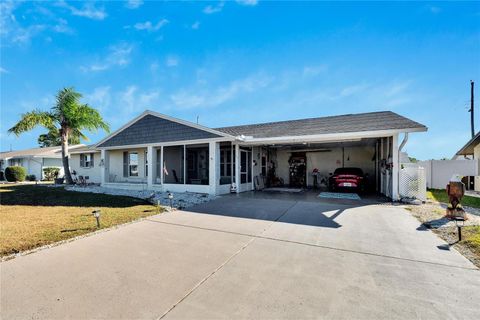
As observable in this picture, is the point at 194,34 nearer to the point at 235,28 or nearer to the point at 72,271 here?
the point at 235,28

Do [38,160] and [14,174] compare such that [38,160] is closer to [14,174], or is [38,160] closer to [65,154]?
[14,174]

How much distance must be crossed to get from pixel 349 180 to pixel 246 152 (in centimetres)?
593

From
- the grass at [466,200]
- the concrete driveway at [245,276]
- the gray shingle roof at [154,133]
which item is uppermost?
the gray shingle roof at [154,133]

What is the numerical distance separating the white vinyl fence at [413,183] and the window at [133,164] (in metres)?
15.9

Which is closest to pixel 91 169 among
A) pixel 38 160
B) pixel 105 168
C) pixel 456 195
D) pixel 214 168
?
pixel 105 168

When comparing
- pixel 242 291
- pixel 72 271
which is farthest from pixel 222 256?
pixel 72 271

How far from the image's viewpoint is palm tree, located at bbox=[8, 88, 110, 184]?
1602 cm

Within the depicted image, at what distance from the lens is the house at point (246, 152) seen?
32.6 ft

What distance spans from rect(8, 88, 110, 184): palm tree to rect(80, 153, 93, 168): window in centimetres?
147

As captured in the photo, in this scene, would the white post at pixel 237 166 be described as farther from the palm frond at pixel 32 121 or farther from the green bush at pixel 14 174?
the green bush at pixel 14 174

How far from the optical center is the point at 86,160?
18.6 metres

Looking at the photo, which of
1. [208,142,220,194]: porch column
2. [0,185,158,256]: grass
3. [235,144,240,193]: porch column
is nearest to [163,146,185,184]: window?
[208,142,220,194]: porch column

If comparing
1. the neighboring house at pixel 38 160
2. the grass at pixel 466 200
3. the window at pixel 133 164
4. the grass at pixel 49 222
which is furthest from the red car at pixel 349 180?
the neighboring house at pixel 38 160

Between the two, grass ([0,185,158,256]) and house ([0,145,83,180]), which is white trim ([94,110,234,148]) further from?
house ([0,145,83,180])
